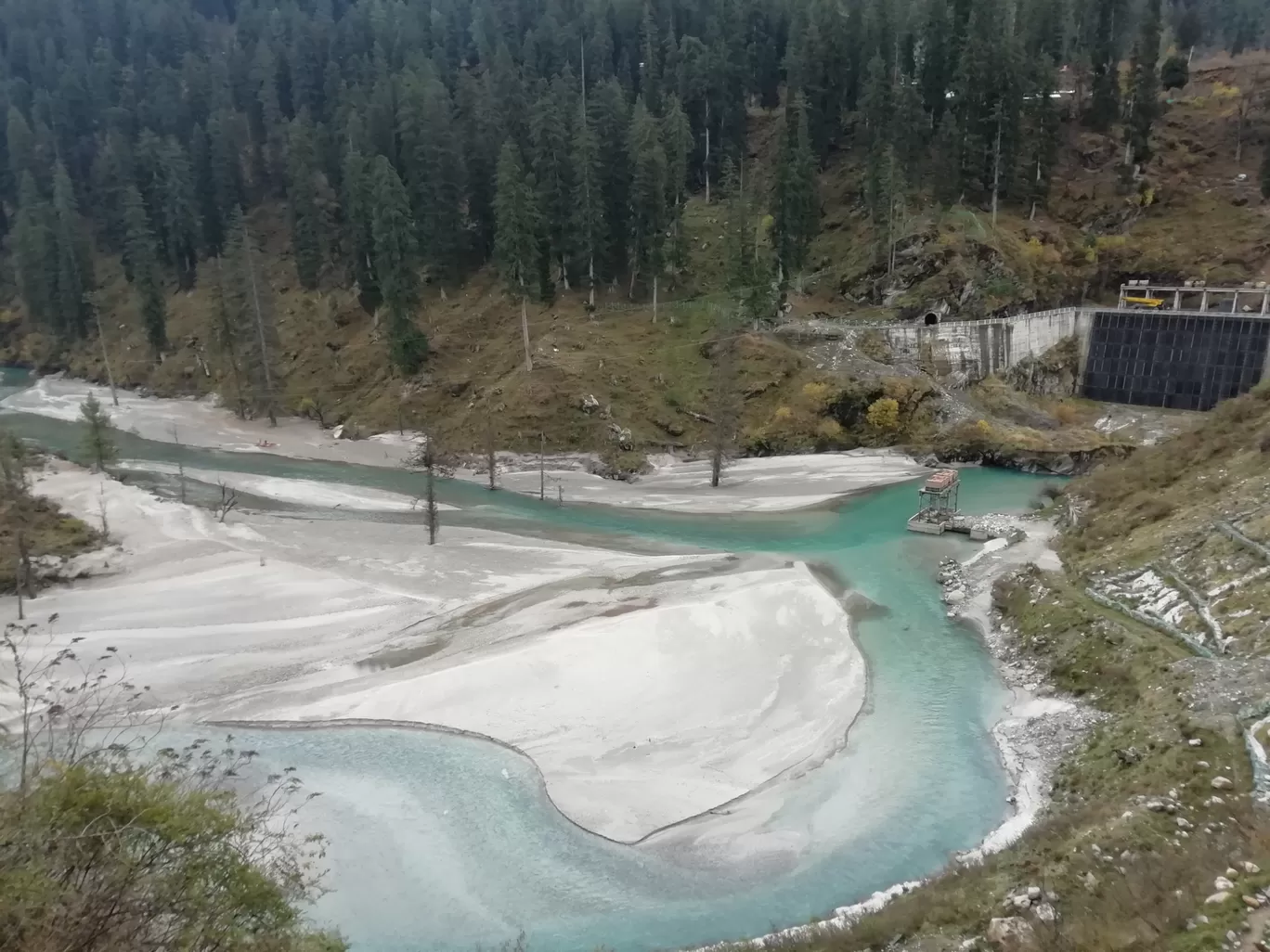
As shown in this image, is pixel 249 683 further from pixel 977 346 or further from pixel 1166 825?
pixel 977 346

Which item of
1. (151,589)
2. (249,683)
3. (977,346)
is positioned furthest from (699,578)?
(977,346)

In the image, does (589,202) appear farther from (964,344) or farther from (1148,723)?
(1148,723)

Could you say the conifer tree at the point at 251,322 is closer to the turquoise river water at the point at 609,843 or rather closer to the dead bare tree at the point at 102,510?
the dead bare tree at the point at 102,510

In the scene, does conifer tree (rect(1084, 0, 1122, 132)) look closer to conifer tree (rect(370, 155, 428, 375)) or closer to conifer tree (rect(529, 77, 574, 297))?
conifer tree (rect(529, 77, 574, 297))

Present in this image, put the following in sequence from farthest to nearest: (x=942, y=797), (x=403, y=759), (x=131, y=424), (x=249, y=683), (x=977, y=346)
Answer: (x=131, y=424) < (x=977, y=346) < (x=249, y=683) < (x=403, y=759) < (x=942, y=797)

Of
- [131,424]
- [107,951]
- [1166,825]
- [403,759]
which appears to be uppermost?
[107,951]

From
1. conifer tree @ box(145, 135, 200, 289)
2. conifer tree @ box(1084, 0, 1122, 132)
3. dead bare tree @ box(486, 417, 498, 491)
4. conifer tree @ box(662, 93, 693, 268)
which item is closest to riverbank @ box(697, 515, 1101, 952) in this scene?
dead bare tree @ box(486, 417, 498, 491)

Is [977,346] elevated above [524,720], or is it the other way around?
[977,346]
